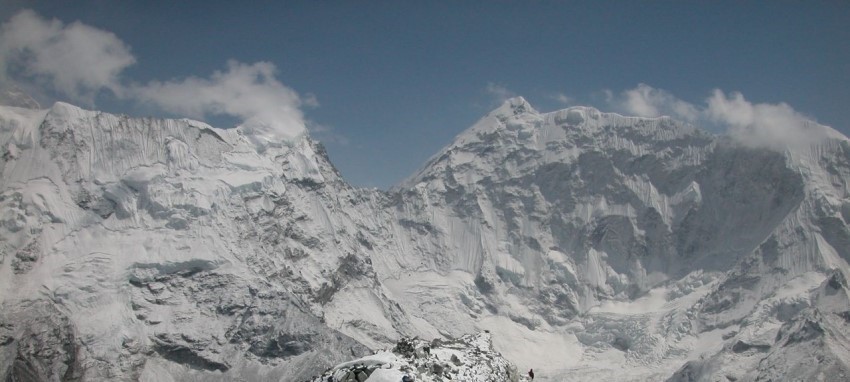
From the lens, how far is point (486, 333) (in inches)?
2359

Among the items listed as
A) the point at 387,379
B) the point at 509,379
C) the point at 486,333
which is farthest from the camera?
the point at 486,333

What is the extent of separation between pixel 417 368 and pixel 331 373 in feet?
14.3

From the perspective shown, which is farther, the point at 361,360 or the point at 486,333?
the point at 486,333

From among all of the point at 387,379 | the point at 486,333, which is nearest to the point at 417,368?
the point at 387,379

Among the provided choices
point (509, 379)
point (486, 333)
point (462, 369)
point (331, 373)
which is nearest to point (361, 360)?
point (331, 373)

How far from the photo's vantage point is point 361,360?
43.0m

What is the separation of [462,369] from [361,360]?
626 centimetres

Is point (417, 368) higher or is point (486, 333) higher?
point (486, 333)

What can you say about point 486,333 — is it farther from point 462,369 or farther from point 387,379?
point 387,379

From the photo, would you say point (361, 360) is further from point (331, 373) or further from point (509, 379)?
point (509, 379)

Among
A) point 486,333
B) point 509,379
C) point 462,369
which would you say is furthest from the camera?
point 486,333

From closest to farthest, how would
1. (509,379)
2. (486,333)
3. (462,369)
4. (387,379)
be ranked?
(387,379)
(462,369)
(509,379)
(486,333)

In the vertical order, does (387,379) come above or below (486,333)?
below

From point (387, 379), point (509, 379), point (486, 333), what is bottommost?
point (387, 379)
